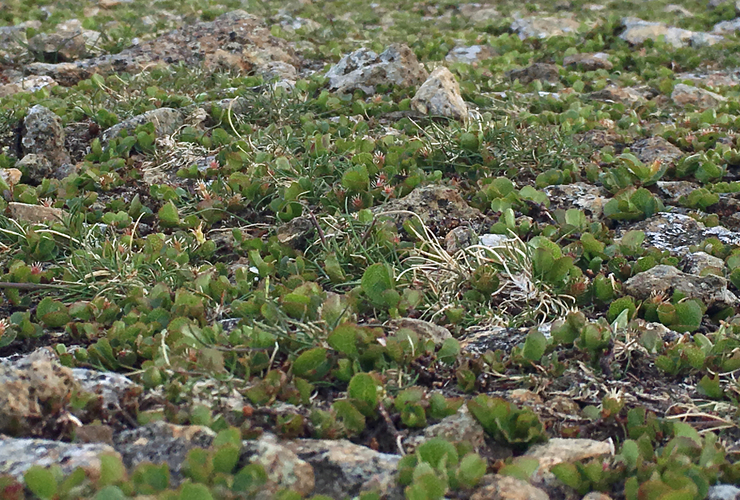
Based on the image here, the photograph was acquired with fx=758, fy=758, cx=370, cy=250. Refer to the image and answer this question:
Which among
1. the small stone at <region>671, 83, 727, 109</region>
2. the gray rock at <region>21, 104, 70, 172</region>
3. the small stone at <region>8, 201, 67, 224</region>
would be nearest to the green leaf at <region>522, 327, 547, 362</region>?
the small stone at <region>8, 201, 67, 224</region>

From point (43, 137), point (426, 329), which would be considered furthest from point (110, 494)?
point (43, 137)

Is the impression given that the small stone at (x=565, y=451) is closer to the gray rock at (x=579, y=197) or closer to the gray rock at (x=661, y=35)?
the gray rock at (x=579, y=197)

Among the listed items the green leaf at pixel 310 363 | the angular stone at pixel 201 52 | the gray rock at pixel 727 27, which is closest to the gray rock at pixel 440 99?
the angular stone at pixel 201 52

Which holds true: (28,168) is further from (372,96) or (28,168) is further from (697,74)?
(697,74)

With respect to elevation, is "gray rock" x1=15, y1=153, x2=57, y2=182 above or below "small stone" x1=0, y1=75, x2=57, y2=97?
below

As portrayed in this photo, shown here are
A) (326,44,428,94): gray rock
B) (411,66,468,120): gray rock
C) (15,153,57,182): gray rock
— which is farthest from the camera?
(326,44,428,94): gray rock

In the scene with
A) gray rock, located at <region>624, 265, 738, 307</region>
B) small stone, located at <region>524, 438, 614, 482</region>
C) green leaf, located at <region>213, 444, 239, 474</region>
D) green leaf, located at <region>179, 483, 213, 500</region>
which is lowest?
gray rock, located at <region>624, 265, 738, 307</region>

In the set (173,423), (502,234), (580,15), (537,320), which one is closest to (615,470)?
(537,320)

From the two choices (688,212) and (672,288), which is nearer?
(672,288)

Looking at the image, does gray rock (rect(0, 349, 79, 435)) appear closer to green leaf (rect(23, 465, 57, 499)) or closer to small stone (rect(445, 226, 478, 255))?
green leaf (rect(23, 465, 57, 499))
